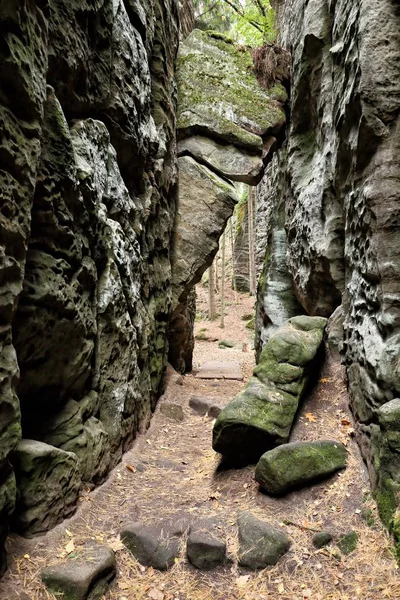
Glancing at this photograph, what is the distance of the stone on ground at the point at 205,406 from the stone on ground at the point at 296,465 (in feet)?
10.0

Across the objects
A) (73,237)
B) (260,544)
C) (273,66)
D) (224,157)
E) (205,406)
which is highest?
(273,66)

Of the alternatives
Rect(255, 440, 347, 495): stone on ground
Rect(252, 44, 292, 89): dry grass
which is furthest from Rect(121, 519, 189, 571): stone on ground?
Rect(252, 44, 292, 89): dry grass

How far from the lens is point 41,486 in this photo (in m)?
3.24

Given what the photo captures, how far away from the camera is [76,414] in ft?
13.4

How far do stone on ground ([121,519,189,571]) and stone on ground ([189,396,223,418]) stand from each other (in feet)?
11.8

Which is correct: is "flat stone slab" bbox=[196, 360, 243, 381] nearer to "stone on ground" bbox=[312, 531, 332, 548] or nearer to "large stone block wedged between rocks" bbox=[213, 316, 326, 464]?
"large stone block wedged between rocks" bbox=[213, 316, 326, 464]

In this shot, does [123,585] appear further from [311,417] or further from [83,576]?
[311,417]

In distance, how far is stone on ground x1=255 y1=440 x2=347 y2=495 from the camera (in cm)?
391

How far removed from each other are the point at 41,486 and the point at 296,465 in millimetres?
2413

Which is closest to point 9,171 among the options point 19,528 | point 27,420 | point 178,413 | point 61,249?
point 61,249

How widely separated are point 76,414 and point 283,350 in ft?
9.24

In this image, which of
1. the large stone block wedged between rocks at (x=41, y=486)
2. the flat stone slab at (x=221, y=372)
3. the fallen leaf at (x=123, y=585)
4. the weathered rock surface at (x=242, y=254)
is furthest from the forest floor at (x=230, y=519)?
the weathered rock surface at (x=242, y=254)

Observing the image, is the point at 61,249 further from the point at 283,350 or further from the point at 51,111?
the point at 283,350

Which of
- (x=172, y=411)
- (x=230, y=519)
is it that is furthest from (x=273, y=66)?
(x=230, y=519)
